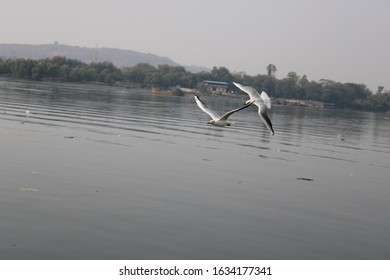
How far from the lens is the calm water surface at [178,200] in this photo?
1585 centimetres

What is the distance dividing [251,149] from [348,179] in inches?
377

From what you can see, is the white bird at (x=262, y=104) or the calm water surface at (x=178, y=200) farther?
the white bird at (x=262, y=104)

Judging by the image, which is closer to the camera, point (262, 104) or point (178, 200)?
point (262, 104)

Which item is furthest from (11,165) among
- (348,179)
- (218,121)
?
(348,179)

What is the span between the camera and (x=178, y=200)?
2097 cm

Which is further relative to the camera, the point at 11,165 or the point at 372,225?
the point at 11,165

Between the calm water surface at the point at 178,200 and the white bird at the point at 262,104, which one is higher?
the white bird at the point at 262,104

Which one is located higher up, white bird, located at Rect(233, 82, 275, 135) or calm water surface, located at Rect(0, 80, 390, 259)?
white bird, located at Rect(233, 82, 275, 135)

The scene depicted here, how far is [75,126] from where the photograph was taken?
139 feet

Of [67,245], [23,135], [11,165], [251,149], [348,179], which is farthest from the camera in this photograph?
[251,149]

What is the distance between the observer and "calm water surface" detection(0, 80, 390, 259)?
15852 mm

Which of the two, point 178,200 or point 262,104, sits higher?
point 262,104
